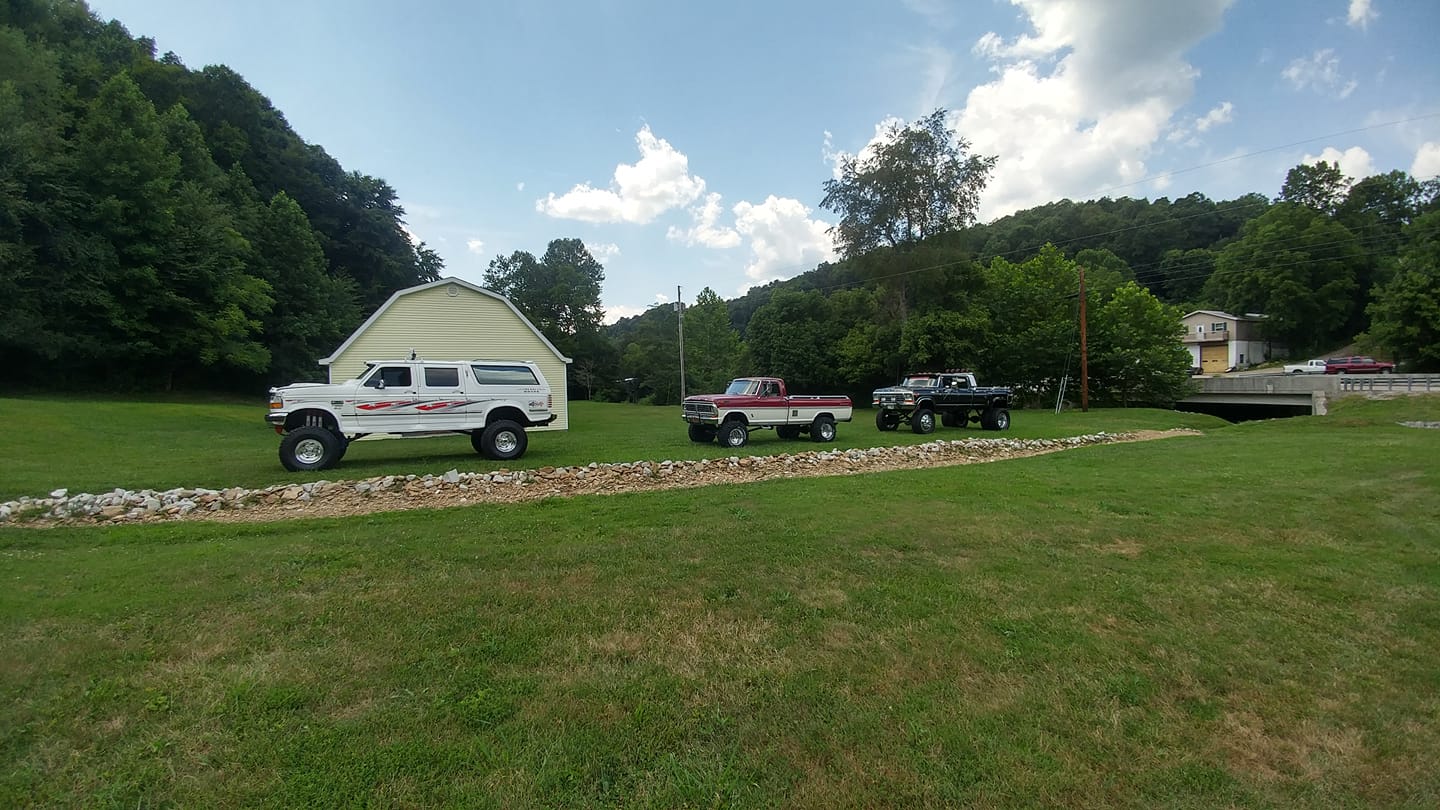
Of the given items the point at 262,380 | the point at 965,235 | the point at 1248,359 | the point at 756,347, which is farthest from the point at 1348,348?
the point at 262,380

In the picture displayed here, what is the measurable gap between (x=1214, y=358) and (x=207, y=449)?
83187 mm

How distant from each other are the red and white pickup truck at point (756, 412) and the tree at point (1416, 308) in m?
52.0

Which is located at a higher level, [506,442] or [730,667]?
[506,442]

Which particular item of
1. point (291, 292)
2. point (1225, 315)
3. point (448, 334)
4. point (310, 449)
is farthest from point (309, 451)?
point (1225, 315)

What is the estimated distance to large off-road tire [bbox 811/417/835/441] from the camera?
17.0 m

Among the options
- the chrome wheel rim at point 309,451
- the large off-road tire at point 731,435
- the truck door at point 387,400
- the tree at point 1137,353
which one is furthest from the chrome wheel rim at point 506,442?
the tree at point 1137,353

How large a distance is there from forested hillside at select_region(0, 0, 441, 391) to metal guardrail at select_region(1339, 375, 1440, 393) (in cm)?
5849

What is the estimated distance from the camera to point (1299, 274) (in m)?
61.3

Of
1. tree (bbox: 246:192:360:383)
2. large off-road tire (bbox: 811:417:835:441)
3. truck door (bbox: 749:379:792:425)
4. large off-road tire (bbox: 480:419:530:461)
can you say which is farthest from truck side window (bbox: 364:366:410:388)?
tree (bbox: 246:192:360:383)

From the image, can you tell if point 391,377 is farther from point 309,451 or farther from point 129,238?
point 129,238

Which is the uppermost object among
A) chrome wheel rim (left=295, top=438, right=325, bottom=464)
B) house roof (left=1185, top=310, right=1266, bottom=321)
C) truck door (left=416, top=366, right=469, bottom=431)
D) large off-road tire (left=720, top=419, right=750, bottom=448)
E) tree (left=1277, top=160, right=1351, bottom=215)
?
tree (left=1277, top=160, right=1351, bottom=215)

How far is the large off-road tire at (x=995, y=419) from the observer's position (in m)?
21.8

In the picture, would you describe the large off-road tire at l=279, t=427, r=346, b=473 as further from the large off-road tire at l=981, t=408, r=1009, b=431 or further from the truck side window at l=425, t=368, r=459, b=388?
the large off-road tire at l=981, t=408, r=1009, b=431

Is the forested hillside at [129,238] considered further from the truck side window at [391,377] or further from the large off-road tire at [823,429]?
Result: the large off-road tire at [823,429]
